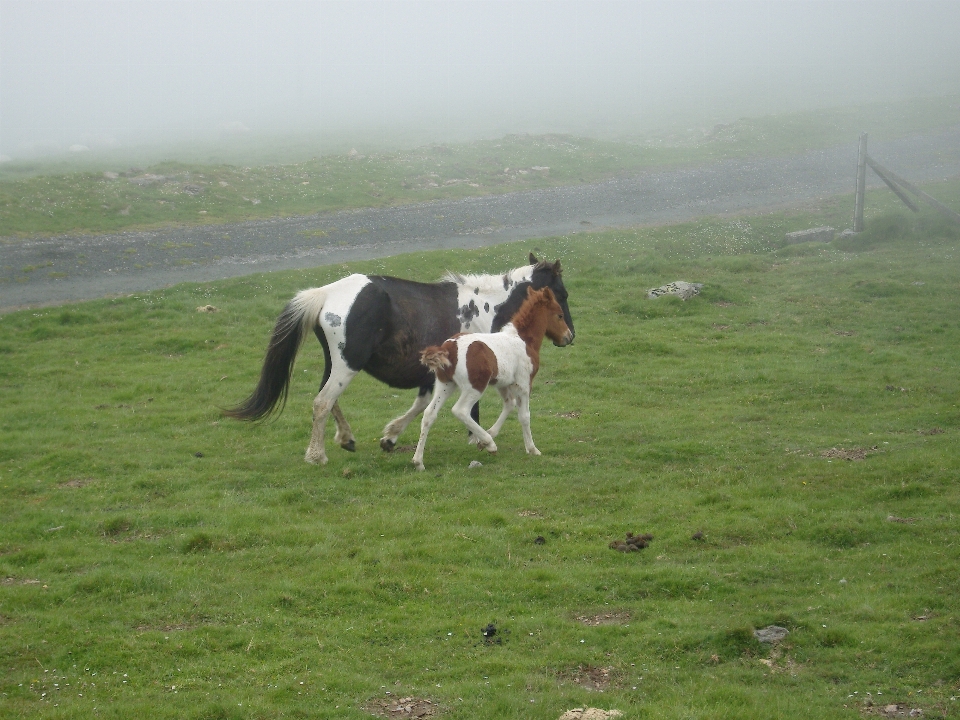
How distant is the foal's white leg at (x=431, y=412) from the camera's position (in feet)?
42.2

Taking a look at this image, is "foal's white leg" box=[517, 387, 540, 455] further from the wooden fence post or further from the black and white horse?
the wooden fence post

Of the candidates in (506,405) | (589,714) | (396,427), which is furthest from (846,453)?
(589,714)

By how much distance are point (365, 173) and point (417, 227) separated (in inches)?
480

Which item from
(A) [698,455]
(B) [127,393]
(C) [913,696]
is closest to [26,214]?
(B) [127,393]

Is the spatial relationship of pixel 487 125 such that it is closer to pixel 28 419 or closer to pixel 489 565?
pixel 28 419

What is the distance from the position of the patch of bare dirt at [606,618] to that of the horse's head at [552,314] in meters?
6.68

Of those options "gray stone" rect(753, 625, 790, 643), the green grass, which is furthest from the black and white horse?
"gray stone" rect(753, 625, 790, 643)

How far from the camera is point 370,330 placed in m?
13.4

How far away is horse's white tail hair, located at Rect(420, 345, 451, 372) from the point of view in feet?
41.7

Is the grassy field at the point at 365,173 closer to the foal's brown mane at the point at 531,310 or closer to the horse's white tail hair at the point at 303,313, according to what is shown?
the horse's white tail hair at the point at 303,313

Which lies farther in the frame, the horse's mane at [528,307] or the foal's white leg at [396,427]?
the horse's mane at [528,307]

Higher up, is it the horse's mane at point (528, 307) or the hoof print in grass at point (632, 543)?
the horse's mane at point (528, 307)

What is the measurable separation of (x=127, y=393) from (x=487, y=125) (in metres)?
72.9

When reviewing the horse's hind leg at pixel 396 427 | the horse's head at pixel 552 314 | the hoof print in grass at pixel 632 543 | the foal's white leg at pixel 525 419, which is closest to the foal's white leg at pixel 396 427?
the horse's hind leg at pixel 396 427
